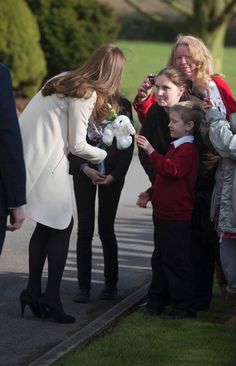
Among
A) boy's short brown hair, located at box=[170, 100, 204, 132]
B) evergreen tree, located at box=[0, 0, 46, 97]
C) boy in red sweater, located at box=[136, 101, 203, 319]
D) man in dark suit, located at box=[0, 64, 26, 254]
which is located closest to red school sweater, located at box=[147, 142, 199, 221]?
boy in red sweater, located at box=[136, 101, 203, 319]

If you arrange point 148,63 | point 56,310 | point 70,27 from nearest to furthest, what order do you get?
point 56,310 → point 70,27 → point 148,63

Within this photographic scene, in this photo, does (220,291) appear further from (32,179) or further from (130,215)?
(130,215)

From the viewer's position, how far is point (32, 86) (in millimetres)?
21141

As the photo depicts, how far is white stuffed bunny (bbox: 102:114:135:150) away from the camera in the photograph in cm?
713

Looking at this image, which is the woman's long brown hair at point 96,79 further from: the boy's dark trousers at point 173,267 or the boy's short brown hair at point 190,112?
the boy's dark trousers at point 173,267

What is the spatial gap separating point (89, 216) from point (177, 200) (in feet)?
2.85

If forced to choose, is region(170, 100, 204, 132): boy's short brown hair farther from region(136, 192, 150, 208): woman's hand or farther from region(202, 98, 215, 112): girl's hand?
region(136, 192, 150, 208): woman's hand

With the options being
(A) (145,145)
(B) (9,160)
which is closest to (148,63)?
(A) (145,145)

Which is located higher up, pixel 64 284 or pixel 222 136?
pixel 222 136

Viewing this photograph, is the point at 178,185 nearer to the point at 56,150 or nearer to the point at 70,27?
the point at 56,150

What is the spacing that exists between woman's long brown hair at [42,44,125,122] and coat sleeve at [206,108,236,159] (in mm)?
700

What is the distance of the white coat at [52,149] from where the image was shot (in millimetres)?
6602

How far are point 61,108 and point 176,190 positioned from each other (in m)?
0.89

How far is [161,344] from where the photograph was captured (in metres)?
6.29
